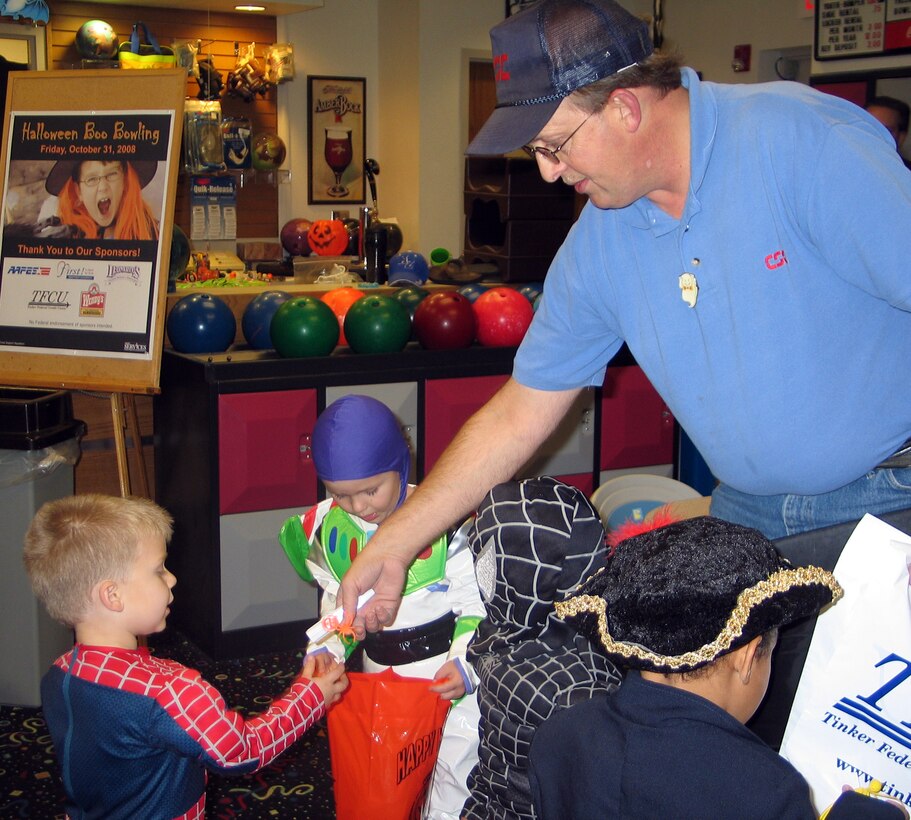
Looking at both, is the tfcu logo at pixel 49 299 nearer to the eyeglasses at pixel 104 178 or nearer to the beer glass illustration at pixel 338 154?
the eyeglasses at pixel 104 178

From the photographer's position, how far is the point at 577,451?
169 inches

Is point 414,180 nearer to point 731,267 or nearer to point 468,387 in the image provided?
point 468,387

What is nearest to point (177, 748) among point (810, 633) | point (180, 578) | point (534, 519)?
point (534, 519)

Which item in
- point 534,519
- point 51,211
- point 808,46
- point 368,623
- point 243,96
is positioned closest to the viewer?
point 534,519

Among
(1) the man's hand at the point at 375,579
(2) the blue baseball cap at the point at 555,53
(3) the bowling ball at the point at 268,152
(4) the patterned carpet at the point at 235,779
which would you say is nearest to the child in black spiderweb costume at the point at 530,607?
(1) the man's hand at the point at 375,579

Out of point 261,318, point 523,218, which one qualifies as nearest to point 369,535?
point 261,318

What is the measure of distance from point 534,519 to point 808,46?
641 centimetres

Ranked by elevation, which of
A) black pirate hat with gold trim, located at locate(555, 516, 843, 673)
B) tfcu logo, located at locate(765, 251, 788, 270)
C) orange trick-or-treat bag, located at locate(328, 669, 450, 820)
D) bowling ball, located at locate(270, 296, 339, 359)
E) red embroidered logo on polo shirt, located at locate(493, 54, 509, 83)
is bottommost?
orange trick-or-treat bag, located at locate(328, 669, 450, 820)

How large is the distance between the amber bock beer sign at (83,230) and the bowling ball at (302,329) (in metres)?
0.48

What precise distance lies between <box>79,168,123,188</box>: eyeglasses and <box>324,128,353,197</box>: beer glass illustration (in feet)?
15.3

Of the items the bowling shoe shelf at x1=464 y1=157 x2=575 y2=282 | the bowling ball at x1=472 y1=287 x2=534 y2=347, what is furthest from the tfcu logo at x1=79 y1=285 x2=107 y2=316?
the bowling shoe shelf at x1=464 y1=157 x2=575 y2=282

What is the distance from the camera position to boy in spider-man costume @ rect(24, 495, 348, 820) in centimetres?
173

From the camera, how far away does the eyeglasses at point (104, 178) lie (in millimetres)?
3557

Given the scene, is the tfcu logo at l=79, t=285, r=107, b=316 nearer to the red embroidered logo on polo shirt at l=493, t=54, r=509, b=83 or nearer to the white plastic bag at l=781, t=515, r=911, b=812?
the red embroidered logo on polo shirt at l=493, t=54, r=509, b=83
